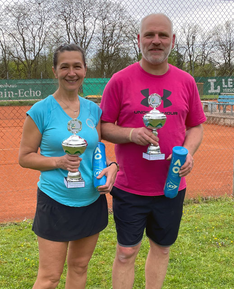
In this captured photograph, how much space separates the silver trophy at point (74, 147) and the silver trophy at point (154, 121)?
0.43 meters

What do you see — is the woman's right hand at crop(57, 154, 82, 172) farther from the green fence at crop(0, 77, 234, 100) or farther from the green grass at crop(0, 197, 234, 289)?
Answer: the green fence at crop(0, 77, 234, 100)

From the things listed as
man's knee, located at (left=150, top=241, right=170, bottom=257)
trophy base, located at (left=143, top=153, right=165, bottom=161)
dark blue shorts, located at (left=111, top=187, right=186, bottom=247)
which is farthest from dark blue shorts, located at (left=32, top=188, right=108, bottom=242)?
man's knee, located at (left=150, top=241, right=170, bottom=257)

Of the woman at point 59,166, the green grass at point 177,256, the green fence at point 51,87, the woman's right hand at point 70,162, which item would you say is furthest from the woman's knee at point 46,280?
the green fence at point 51,87

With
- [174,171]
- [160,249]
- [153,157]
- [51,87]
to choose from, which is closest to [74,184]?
[153,157]

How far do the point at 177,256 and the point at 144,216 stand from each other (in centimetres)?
128

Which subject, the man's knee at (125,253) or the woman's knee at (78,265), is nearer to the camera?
the woman's knee at (78,265)

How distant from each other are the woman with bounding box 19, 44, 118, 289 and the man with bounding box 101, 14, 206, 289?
25cm

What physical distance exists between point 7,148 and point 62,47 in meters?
9.31

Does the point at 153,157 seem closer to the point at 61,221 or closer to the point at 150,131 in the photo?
the point at 150,131

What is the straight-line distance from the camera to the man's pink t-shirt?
2.09m

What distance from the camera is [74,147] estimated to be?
163cm

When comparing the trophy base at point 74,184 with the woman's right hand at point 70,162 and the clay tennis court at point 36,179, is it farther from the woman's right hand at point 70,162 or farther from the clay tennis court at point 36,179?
the clay tennis court at point 36,179

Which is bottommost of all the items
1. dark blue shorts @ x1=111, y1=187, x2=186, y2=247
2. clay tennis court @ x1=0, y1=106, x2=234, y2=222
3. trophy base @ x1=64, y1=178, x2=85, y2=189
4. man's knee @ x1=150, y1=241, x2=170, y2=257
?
clay tennis court @ x1=0, y1=106, x2=234, y2=222

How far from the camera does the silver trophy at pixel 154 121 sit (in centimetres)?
190
